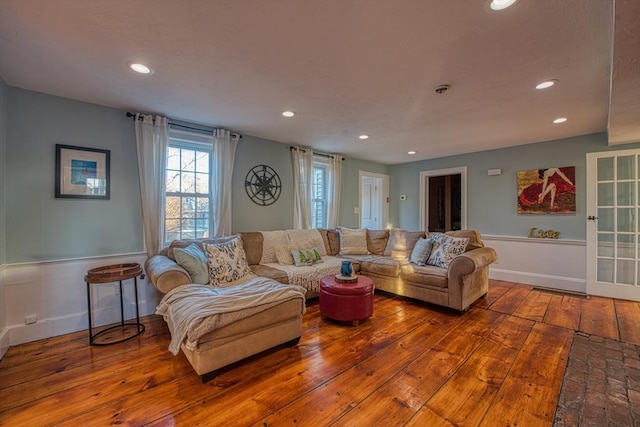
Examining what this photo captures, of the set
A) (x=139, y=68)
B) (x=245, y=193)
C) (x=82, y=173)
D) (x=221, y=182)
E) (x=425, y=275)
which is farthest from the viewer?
(x=245, y=193)

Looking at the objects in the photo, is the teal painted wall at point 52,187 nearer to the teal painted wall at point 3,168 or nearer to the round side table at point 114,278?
the teal painted wall at point 3,168

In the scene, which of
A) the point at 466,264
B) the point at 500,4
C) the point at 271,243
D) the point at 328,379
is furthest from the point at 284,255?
the point at 500,4

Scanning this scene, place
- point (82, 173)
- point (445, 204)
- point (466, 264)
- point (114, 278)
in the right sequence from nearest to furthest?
point (114, 278) → point (82, 173) → point (466, 264) → point (445, 204)

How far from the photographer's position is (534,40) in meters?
1.75

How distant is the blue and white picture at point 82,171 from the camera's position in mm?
2744

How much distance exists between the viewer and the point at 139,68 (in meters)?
2.12

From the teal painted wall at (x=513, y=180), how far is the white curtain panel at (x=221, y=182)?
415cm

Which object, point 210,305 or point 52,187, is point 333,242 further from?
point 52,187

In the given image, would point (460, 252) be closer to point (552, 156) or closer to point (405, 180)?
point (552, 156)

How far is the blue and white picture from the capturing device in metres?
2.74

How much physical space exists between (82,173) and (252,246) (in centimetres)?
198

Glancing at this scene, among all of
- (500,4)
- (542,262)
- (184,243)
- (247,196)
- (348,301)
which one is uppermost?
(500,4)

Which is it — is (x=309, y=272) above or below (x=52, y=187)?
below

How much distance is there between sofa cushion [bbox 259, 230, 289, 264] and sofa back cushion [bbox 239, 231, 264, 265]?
0.06 meters
